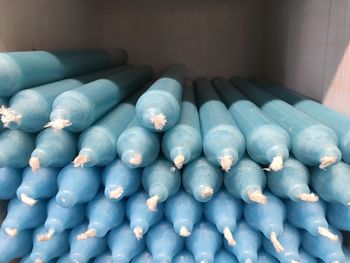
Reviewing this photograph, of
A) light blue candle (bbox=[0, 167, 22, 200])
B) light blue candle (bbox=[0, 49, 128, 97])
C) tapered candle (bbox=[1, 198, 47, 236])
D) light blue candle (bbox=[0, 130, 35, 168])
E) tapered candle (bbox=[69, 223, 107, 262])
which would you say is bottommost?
tapered candle (bbox=[69, 223, 107, 262])

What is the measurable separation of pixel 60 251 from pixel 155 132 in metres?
0.33

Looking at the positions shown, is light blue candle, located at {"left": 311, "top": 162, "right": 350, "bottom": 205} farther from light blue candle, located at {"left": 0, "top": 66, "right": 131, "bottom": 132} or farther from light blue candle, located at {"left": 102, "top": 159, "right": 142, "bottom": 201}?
light blue candle, located at {"left": 0, "top": 66, "right": 131, "bottom": 132}

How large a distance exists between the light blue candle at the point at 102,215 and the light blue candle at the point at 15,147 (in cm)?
15

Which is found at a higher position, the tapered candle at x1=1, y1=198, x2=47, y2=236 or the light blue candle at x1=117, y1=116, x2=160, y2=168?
the light blue candle at x1=117, y1=116, x2=160, y2=168

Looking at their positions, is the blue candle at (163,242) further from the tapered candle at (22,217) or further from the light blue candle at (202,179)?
the tapered candle at (22,217)

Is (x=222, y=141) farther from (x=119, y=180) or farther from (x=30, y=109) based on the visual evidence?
(x=30, y=109)

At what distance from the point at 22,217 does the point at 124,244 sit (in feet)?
0.69

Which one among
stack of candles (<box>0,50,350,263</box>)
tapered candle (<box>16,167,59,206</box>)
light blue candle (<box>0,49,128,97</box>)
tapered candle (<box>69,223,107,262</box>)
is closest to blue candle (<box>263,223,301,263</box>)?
stack of candles (<box>0,50,350,263</box>)

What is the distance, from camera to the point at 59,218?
0.62 meters

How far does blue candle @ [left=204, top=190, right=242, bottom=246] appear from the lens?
578 millimetres

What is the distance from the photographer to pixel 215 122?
0.65 metres

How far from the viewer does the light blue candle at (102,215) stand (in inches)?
23.3

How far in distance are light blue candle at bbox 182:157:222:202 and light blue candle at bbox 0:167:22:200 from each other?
13.2 inches

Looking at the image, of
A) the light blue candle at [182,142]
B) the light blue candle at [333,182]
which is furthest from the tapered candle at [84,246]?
the light blue candle at [333,182]
